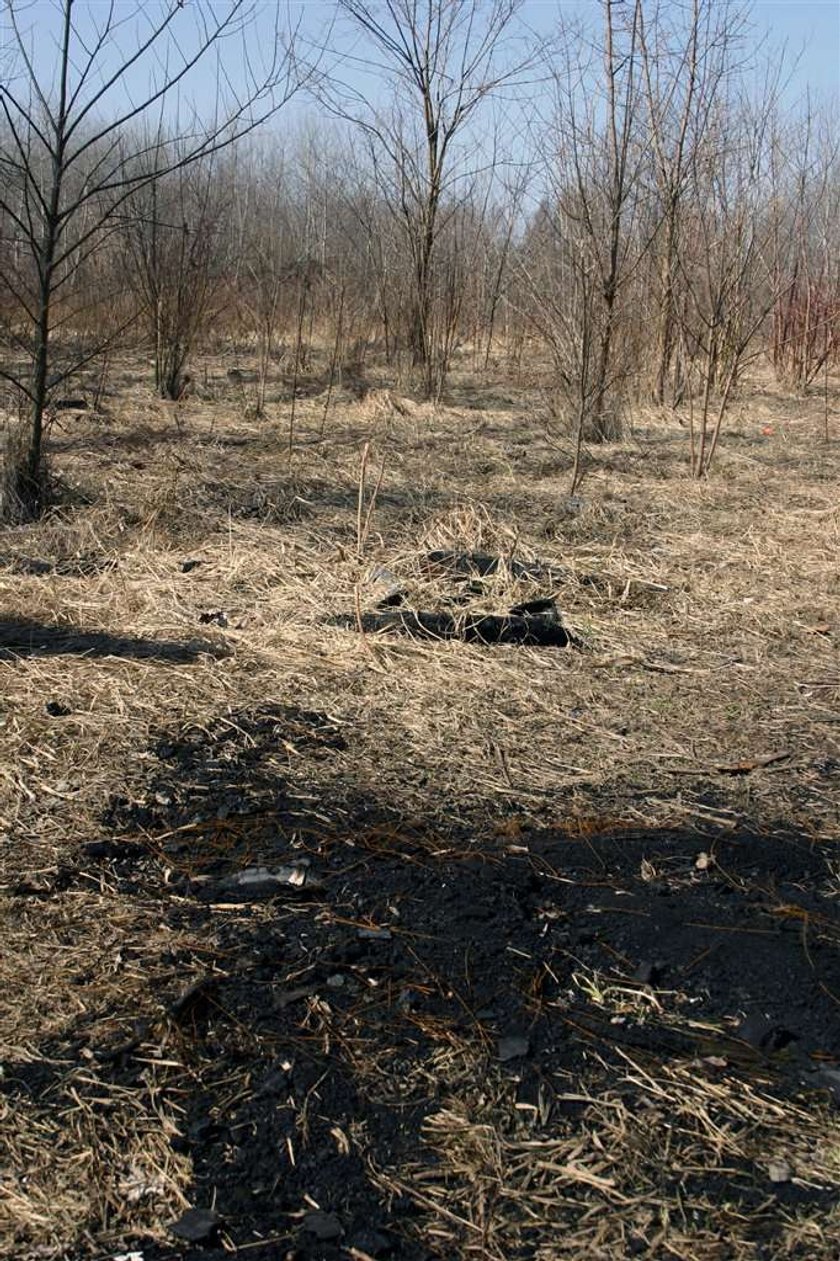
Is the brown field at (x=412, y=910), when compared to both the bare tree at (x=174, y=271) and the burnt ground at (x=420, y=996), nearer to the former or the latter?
the burnt ground at (x=420, y=996)

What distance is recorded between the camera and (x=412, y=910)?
2.49 m

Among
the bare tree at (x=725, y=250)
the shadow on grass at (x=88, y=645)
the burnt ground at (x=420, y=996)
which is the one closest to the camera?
the burnt ground at (x=420, y=996)

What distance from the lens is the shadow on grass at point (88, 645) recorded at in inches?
157

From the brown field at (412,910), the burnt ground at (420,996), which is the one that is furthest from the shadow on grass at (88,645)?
the burnt ground at (420,996)

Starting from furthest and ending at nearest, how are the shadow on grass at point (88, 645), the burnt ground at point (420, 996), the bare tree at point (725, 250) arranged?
the bare tree at point (725, 250) < the shadow on grass at point (88, 645) < the burnt ground at point (420, 996)

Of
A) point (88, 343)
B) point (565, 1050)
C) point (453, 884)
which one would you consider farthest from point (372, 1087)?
point (88, 343)

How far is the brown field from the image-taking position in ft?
5.79

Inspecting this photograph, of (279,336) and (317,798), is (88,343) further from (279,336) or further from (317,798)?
(317,798)

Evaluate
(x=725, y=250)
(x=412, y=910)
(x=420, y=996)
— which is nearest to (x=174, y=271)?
(x=725, y=250)

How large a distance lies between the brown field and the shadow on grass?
2 cm

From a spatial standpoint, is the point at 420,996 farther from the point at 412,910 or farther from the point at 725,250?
the point at 725,250

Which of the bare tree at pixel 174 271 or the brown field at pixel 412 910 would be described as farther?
the bare tree at pixel 174 271

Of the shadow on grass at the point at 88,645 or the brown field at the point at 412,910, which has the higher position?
the shadow on grass at the point at 88,645

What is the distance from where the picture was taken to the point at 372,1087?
77.6 inches
